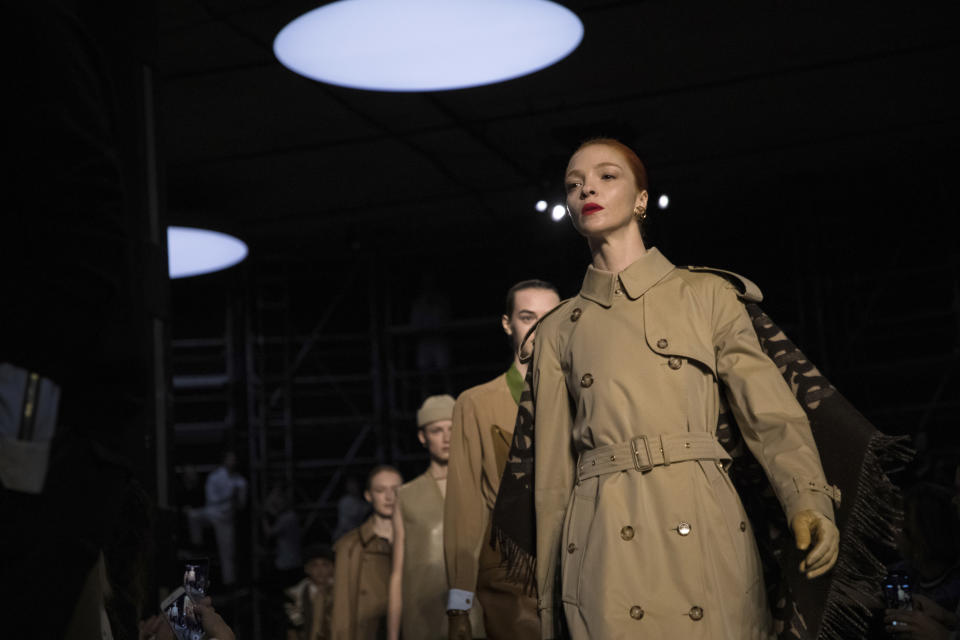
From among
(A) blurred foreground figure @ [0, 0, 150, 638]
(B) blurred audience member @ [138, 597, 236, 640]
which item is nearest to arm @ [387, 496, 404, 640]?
(B) blurred audience member @ [138, 597, 236, 640]

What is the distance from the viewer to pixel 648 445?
9.61 feet

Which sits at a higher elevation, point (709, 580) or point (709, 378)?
point (709, 378)

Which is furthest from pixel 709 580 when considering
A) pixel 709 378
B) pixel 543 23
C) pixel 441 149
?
pixel 441 149

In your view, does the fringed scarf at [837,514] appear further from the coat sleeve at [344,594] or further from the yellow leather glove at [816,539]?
the coat sleeve at [344,594]

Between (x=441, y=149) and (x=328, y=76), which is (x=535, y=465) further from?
(x=441, y=149)

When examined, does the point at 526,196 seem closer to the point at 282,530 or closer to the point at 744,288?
the point at 282,530

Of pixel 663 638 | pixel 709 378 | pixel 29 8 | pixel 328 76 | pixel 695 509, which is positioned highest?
pixel 328 76

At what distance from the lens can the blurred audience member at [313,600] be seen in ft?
27.4

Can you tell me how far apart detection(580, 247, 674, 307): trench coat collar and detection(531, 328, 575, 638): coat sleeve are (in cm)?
18

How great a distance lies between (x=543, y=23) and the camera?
779 cm

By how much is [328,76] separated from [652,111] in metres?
4.14

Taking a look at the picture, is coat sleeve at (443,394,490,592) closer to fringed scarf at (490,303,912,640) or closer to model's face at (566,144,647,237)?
fringed scarf at (490,303,912,640)

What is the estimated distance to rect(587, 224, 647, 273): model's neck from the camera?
128 inches

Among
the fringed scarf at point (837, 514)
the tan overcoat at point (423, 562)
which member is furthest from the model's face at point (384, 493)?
the fringed scarf at point (837, 514)
